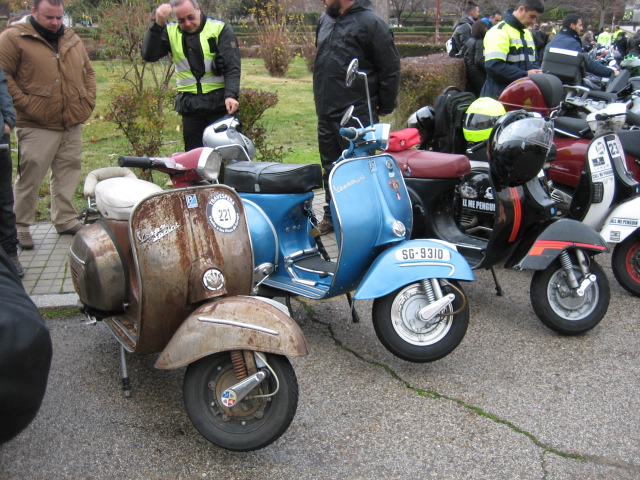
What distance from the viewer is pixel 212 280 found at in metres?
3.01

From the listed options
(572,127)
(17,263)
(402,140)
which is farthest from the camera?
(572,127)

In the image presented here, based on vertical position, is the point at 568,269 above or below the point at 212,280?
below

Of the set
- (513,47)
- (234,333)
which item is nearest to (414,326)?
(234,333)

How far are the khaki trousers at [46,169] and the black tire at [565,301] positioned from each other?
3.87 m

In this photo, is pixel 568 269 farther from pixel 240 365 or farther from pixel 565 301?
pixel 240 365

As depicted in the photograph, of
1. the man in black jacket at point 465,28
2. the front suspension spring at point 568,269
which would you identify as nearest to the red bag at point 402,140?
the front suspension spring at point 568,269

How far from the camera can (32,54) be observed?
5.07 metres

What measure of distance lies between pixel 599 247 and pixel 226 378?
2.34m

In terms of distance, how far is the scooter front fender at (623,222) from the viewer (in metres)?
4.38

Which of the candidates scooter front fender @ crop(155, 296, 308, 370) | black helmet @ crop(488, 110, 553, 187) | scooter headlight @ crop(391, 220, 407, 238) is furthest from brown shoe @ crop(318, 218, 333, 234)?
scooter front fender @ crop(155, 296, 308, 370)

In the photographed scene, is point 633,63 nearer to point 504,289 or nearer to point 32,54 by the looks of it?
point 504,289

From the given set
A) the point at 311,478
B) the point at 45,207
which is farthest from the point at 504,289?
the point at 45,207

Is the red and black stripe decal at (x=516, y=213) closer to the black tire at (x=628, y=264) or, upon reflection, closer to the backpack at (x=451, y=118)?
the black tire at (x=628, y=264)

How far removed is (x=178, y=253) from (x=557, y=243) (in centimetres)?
219
